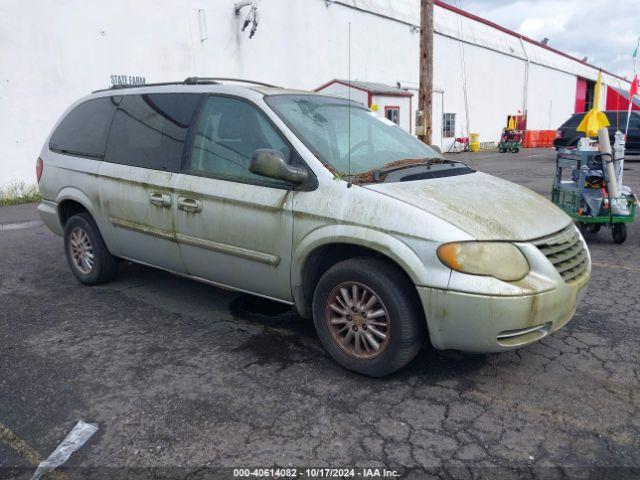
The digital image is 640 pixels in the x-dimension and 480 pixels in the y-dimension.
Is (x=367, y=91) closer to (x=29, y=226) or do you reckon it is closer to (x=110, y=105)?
(x=29, y=226)

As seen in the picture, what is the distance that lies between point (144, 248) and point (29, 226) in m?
5.31

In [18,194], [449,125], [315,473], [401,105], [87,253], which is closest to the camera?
[315,473]

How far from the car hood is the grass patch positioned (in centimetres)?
1040

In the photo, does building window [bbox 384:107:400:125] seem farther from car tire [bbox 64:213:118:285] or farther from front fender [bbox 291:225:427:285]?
front fender [bbox 291:225:427:285]

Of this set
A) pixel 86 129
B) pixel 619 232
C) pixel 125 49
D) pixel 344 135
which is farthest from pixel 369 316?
pixel 125 49

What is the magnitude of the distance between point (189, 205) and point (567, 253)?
Result: 8.48 feet

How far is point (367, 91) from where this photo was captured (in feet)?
59.2

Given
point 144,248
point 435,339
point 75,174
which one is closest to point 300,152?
point 435,339

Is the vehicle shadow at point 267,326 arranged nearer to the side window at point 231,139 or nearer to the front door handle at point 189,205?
the front door handle at point 189,205

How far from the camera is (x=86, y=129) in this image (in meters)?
4.90

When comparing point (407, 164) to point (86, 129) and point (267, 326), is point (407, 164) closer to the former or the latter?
point (267, 326)

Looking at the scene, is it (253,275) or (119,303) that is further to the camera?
(119,303)

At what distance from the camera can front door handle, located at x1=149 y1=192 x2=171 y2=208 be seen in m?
4.02

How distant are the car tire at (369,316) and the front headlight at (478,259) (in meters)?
0.33
